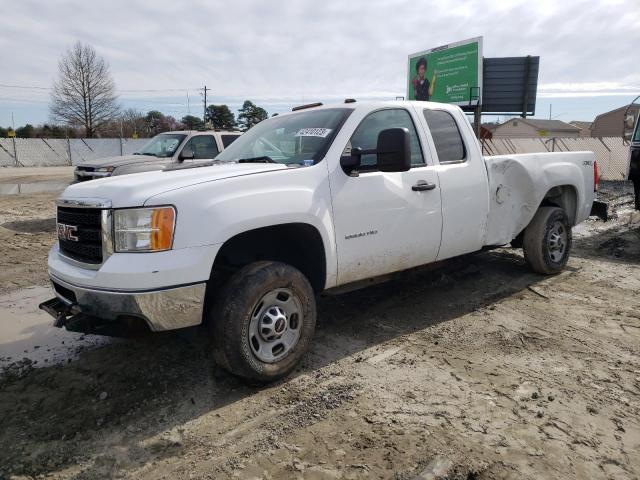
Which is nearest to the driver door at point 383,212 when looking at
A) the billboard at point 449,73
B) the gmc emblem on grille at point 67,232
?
the gmc emblem on grille at point 67,232

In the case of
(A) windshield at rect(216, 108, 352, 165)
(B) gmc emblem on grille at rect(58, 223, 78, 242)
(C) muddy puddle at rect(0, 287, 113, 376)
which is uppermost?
(A) windshield at rect(216, 108, 352, 165)

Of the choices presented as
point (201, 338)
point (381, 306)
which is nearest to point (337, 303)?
point (381, 306)

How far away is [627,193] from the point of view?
47.4 feet

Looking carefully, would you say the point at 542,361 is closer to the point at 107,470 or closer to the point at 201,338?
the point at 201,338

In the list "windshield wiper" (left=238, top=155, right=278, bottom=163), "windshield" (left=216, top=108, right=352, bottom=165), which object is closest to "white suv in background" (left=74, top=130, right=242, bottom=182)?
"windshield" (left=216, top=108, right=352, bottom=165)

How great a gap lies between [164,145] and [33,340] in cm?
684

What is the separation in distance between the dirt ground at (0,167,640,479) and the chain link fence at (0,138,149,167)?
39703 millimetres

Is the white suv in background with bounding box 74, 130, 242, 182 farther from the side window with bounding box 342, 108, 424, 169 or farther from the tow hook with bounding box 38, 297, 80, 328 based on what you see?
the tow hook with bounding box 38, 297, 80, 328

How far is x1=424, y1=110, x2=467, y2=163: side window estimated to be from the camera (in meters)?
4.52

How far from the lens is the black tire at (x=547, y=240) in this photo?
5645 mm

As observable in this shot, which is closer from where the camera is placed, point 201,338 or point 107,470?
point 107,470

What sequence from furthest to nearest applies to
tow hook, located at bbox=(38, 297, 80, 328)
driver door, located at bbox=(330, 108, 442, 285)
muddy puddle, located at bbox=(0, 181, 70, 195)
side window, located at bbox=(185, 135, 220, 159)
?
1. muddy puddle, located at bbox=(0, 181, 70, 195)
2. side window, located at bbox=(185, 135, 220, 159)
3. driver door, located at bbox=(330, 108, 442, 285)
4. tow hook, located at bbox=(38, 297, 80, 328)

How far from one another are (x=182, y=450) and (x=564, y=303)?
4.01 m

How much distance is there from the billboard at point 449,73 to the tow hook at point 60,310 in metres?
19.1
